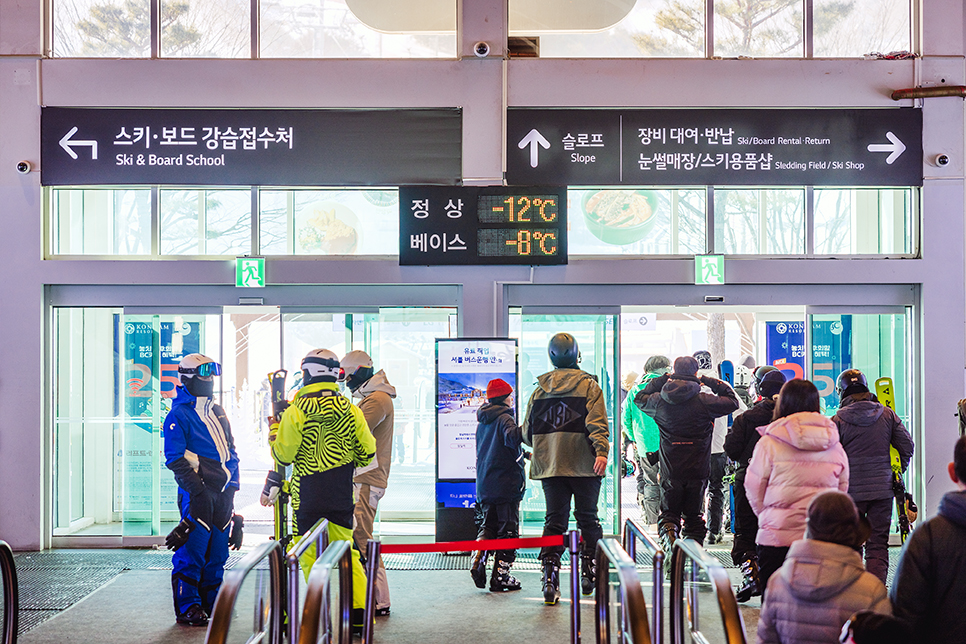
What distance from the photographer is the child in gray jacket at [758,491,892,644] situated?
9.33 ft

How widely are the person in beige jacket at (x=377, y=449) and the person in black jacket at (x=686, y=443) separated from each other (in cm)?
217

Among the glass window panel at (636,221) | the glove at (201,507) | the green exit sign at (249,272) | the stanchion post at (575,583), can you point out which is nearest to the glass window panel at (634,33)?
the glass window panel at (636,221)

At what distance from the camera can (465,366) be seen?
309 inches

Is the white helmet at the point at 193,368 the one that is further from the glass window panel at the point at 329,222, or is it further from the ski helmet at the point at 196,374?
the glass window panel at the point at 329,222

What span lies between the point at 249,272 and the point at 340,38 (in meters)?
2.58

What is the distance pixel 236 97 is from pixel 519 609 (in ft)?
18.6

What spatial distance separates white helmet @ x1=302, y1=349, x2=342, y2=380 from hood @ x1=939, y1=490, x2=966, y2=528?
11.7 ft

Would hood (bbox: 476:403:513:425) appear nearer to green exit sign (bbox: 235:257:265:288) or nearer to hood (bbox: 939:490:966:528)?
green exit sign (bbox: 235:257:265:288)

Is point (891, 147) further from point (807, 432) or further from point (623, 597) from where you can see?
point (623, 597)

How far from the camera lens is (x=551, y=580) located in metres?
6.21

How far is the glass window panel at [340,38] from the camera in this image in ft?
27.6

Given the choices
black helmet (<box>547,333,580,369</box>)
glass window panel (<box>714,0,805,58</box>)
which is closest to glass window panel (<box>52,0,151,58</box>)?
black helmet (<box>547,333,580,369</box>)

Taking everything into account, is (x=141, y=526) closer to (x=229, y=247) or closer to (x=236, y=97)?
(x=229, y=247)

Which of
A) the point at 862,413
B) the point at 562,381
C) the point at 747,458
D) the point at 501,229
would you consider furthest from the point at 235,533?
the point at 862,413
